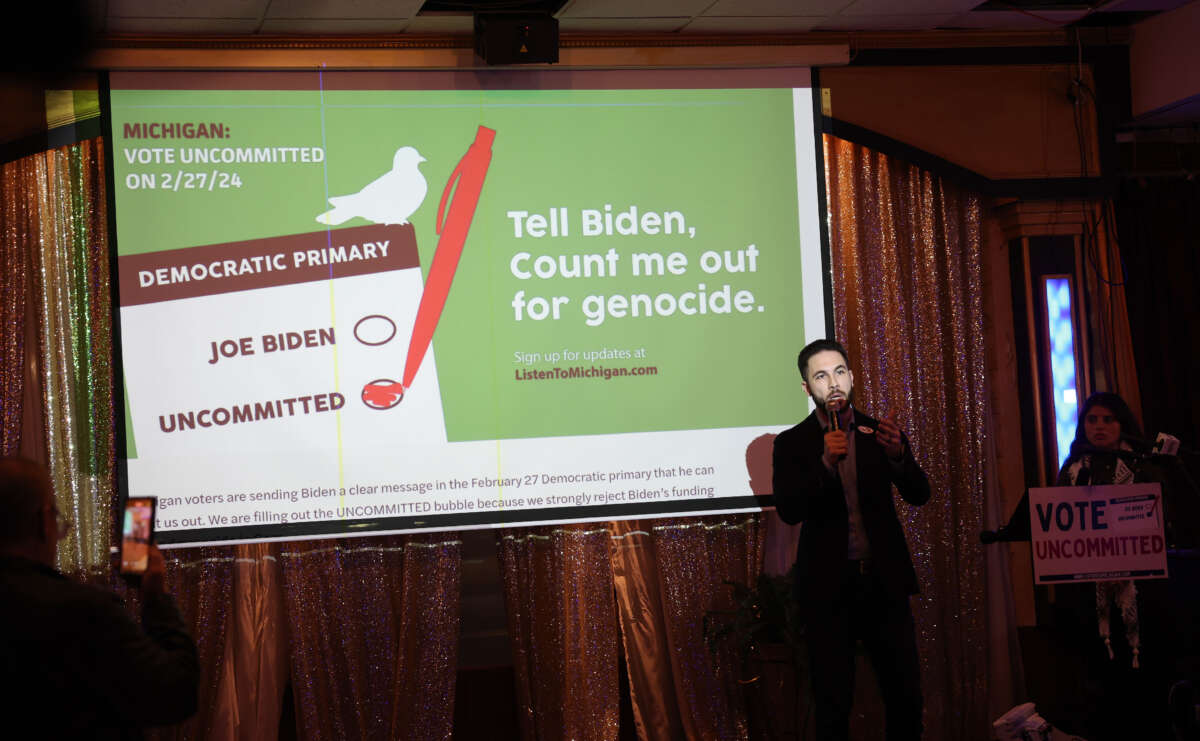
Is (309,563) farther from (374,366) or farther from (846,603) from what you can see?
(846,603)

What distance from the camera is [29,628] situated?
6.48 ft

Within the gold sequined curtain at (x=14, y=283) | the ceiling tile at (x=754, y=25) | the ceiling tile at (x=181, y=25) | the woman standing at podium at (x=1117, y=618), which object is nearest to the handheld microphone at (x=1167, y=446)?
the woman standing at podium at (x=1117, y=618)

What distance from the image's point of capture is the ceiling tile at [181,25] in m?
4.22

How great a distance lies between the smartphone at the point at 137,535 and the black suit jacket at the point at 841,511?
6.67 feet

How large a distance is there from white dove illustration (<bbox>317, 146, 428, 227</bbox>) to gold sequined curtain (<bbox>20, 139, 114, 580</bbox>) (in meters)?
0.88

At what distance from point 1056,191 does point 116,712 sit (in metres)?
4.52

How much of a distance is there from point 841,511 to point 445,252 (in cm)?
182

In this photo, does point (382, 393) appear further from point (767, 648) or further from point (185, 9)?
point (767, 648)

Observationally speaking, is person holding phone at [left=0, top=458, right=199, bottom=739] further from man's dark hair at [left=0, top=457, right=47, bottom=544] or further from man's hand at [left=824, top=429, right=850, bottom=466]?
man's hand at [left=824, top=429, right=850, bottom=466]

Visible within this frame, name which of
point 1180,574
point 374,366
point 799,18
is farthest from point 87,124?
point 1180,574

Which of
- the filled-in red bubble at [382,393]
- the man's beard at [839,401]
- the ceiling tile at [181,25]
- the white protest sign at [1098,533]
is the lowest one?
the white protest sign at [1098,533]

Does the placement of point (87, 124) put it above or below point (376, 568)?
above

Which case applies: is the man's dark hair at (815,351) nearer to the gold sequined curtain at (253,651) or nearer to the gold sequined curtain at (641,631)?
the gold sequined curtain at (641,631)

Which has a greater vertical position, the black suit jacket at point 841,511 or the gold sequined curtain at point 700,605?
the black suit jacket at point 841,511
